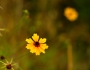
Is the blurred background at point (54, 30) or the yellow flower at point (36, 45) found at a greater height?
the blurred background at point (54, 30)

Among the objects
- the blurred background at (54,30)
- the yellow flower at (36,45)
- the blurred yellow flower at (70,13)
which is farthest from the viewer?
the blurred yellow flower at (70,13)

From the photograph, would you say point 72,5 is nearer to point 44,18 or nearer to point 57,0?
point 57,0

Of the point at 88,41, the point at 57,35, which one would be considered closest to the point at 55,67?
the point at 57,35

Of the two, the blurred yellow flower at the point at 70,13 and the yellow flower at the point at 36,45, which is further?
the blurred yellow flower at the point at 70,13

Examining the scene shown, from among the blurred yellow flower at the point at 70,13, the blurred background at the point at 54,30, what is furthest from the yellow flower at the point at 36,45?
the blurred yellow flower at the point at 70,13

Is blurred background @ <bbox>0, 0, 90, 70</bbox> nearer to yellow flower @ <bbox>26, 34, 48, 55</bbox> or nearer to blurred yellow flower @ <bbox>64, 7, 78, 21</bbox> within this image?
blurred yellow flower @ <bbox>64, 7, 78, 21</bbox>

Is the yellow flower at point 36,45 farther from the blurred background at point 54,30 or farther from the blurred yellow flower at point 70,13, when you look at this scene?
the blurred yellow flower at point 70,13

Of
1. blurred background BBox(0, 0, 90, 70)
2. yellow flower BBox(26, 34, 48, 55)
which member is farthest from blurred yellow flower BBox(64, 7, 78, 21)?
yellow flower BBox(26, 34, 48, 55)

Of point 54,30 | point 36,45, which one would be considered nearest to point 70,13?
point 54,30

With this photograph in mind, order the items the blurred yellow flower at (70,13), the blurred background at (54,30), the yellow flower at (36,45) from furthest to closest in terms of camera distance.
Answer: the blurred yellow flower at (70,13) < the blurred background at (54,30) < the yellow flower at (36,45)

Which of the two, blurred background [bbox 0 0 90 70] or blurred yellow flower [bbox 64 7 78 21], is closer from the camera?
blurred background [bbox 0 0 90 70]
